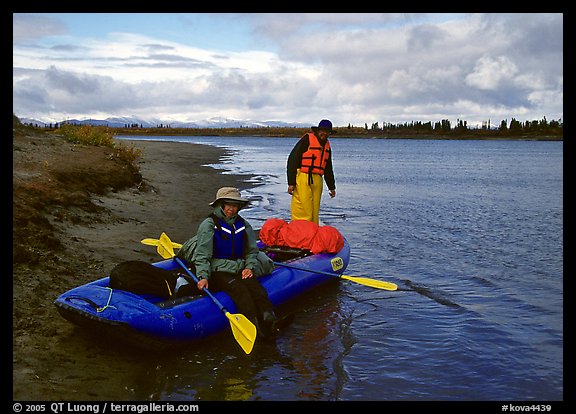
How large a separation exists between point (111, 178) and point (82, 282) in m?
6.59

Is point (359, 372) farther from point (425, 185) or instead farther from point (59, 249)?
point (425, 185)

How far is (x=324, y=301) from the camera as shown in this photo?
7301 mm

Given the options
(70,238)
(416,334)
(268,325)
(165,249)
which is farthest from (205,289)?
(70,238)

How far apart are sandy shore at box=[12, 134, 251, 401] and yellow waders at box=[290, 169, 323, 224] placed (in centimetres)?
224

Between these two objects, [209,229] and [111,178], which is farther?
[111,178]

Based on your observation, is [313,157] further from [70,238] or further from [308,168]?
[70,238]

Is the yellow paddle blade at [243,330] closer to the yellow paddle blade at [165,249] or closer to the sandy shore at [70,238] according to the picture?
the sandy shore at [70,238]

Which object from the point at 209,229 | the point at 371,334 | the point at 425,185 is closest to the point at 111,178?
the point at 209,229

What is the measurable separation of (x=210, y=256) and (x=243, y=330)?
37.2 inches

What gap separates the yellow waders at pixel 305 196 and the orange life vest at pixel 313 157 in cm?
10

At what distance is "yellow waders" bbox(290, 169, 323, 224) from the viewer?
8.67 meters
